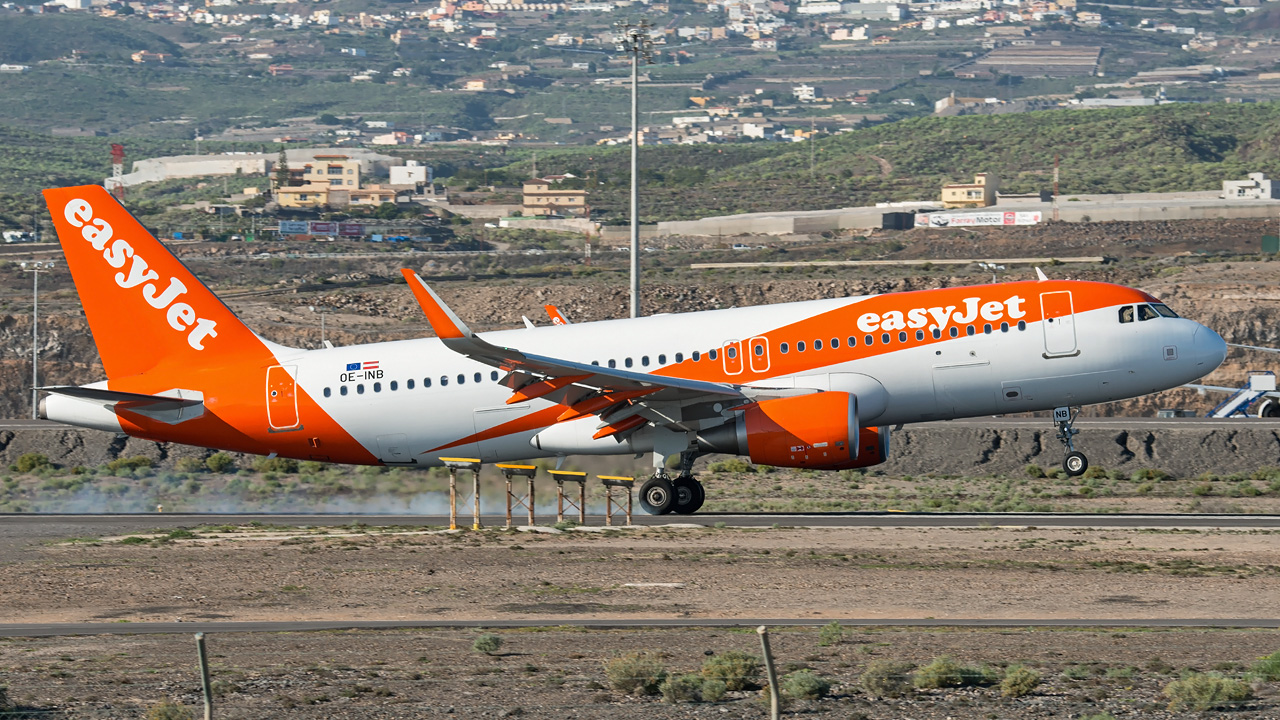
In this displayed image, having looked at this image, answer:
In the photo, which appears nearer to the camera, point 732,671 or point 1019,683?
point 1019,683

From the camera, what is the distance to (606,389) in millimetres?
35375

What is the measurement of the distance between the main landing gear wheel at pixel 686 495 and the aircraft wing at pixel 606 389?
1922mm

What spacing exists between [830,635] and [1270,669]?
6.10m


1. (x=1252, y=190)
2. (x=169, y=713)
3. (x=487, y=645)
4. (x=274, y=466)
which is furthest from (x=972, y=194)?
(x=169, y=713)

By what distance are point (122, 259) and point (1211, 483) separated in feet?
119

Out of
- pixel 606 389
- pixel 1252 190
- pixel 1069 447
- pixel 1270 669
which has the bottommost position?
pixel 1270 669

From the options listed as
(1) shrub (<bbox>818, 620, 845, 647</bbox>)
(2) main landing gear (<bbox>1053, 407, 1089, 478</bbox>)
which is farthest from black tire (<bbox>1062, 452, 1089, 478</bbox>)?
(1) shrub (<bbox>818, 620, 845, 647</bbox>)

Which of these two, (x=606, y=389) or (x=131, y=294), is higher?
(x=131, y=294)

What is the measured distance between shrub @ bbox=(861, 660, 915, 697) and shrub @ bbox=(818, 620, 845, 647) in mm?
2761

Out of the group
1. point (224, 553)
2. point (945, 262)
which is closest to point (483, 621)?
point (224, 553)

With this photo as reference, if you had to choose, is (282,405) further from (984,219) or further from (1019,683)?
(984,219)

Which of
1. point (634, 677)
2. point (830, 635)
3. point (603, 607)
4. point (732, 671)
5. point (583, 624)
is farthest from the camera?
point (603, 607)

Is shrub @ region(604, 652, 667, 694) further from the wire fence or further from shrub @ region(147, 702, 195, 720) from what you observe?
shrub @ region(147, 702, 195, 720)

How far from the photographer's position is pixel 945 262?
131 m
